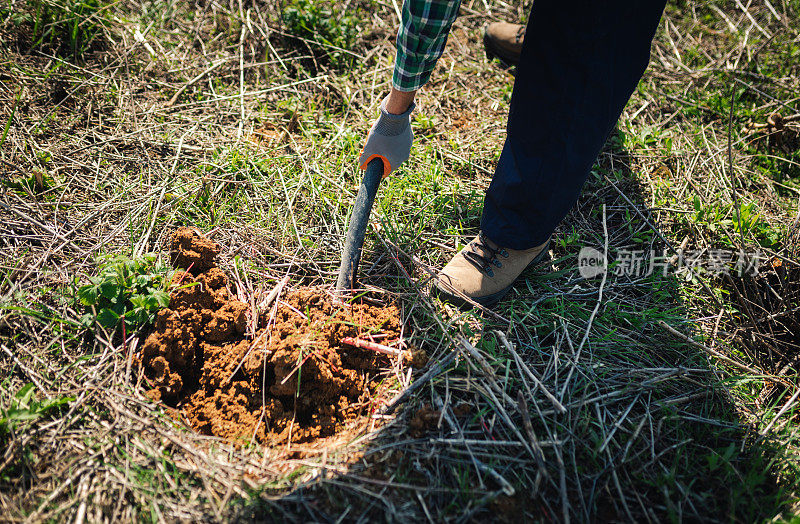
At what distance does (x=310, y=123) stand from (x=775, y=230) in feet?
7.71

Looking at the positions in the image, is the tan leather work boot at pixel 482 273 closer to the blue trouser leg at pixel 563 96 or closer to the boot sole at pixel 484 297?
the boot sole at pixel 484 297

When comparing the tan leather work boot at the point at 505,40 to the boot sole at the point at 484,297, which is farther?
the tan leather work boot at the point at 505,40

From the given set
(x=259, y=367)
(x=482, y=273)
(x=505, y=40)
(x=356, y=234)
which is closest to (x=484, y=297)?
(x=482, y=273)

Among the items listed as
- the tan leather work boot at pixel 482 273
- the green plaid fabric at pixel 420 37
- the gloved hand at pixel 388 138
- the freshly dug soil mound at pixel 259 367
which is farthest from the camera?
the tan leather work boot at pixel 482 273

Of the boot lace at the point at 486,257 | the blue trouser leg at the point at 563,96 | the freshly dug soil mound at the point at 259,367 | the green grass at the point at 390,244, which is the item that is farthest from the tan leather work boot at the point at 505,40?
the freshly dug soil mound at the point at 259,367

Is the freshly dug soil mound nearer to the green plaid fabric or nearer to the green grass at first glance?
the green grass

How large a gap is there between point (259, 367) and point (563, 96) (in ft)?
4.32

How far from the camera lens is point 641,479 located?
1.46 metres

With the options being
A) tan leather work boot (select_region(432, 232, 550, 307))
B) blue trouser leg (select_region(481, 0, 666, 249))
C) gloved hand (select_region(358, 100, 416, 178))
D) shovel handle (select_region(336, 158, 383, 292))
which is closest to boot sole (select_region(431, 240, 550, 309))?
tan leather work boot (select_region(432, 232, 550, 307))

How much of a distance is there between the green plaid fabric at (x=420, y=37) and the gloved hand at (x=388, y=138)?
0.45ft

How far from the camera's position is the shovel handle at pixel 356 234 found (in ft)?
5.84

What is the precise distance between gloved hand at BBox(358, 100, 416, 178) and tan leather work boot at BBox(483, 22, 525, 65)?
1.37 m

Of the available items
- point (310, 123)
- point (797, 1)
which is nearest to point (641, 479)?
point (310, 123)

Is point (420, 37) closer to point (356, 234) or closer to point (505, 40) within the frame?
point (356, 234)
